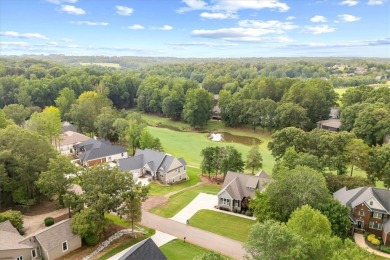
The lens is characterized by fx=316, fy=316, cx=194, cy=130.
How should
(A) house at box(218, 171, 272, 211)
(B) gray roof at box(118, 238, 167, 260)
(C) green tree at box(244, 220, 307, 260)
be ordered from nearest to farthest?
(C) green tree at box(244, 220, 307, 260)
(B) gray roof at box(118, 238, 167, 260)
(A) house at box(218, 171, 272, 211)

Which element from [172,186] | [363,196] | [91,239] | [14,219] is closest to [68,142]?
[172,186]

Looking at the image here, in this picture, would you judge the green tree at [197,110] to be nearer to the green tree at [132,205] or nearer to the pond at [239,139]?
the pond at [239,139]

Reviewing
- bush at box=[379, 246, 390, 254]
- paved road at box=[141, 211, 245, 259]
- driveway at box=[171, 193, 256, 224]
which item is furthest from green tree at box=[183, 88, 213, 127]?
bush at box=[379, 246, 390, 254]

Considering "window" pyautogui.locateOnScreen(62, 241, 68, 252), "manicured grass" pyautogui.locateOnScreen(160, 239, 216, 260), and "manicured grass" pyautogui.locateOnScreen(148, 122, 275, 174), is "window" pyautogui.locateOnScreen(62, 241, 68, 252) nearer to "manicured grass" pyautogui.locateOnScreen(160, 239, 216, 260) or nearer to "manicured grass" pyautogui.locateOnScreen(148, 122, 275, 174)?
"manicured grass" pyautogui.locateOnScreen(160, 239, 216, 260)

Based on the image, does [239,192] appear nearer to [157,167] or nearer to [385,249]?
[157,167]

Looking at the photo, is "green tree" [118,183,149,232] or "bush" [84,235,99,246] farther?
"green tree" [118,183,149,232]

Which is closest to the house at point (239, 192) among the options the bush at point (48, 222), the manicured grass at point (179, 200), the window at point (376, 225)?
the manicured grass at point (179, 200)
